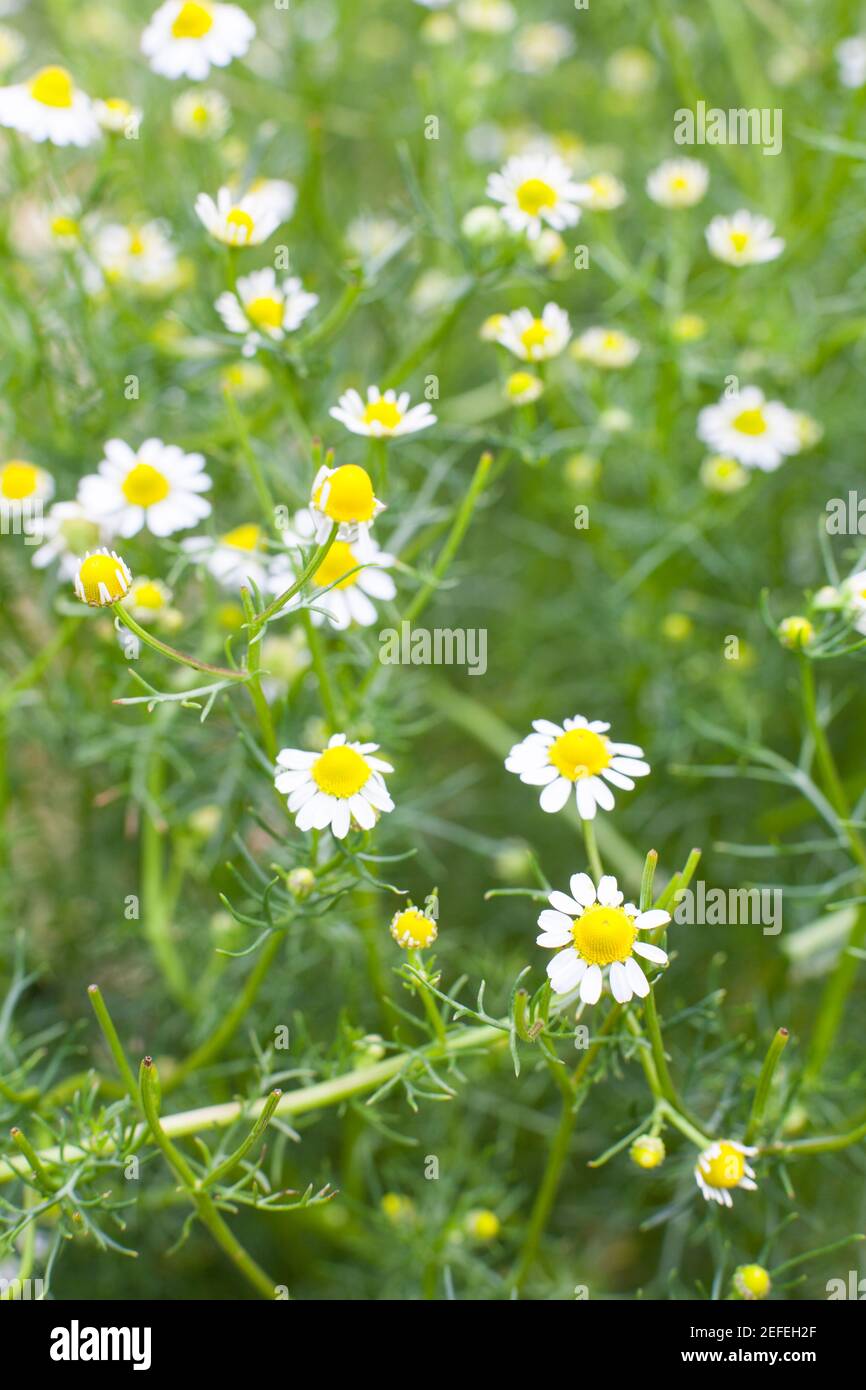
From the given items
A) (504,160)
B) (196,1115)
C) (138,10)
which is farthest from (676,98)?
(196,1115)

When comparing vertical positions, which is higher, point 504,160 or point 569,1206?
point 504,160

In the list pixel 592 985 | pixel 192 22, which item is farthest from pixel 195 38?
pixel 592 985

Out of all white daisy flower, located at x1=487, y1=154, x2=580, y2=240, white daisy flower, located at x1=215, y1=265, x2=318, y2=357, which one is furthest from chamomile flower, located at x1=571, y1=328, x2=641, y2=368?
white daisy flower, located at x1=215, y1=265, x2=318, y2=357

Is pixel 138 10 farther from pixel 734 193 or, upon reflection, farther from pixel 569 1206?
pixel 569 1206

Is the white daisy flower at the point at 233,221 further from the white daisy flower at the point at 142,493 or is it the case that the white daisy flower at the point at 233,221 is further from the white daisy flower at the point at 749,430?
the white daisy flower at the point at 749,430

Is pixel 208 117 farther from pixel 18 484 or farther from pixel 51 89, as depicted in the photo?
pixel 18 484

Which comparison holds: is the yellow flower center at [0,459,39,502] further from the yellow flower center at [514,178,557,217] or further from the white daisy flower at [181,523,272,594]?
the yellow flower center at [514,178,557,217]

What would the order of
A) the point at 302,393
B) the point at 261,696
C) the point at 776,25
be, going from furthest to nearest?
the point at 776,25, the point at 302,393, the point at 261,696
